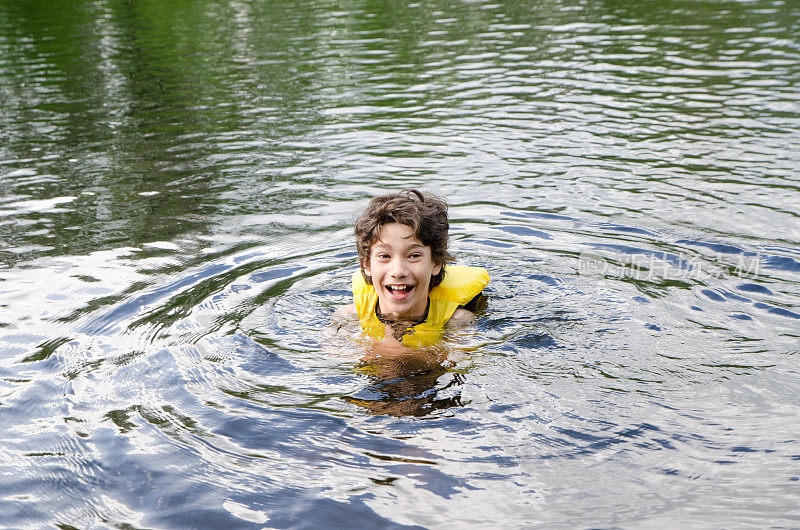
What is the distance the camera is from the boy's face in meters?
6.05

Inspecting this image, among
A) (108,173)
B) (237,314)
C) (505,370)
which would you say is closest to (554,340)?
(505,370)

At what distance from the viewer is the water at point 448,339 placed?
14.8 feet

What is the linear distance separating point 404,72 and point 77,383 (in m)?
12.3

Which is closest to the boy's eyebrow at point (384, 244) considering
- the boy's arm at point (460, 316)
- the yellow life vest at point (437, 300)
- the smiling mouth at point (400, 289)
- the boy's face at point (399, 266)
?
the boy's face at point (399, 266)

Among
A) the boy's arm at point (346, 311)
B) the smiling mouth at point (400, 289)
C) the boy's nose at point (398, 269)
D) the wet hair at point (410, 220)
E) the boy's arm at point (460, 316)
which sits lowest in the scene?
the boy's arm at point (346, 311)

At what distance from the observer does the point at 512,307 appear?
6777 millimetres

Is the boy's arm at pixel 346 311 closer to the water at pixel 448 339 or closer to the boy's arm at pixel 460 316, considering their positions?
the water at pixel 448 339

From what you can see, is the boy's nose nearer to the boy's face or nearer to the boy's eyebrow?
the boy's face

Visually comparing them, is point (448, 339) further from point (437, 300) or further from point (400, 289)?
point (400, 289)

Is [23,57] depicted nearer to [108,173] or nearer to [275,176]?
[108,173]

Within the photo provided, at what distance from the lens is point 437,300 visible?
21.5ft

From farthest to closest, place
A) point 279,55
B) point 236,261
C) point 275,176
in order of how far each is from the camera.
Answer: point 279,55, point 275,176, point 236,261

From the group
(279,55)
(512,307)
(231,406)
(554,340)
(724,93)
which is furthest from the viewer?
(279,55)

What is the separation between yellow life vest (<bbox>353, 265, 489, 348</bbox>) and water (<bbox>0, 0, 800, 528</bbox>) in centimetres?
26
